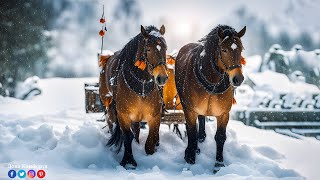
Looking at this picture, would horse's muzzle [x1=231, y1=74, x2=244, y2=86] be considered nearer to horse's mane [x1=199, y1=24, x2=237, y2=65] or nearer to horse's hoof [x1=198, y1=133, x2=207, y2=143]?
horse's mane [x1=199, y1=24, x2=237, y2=65]

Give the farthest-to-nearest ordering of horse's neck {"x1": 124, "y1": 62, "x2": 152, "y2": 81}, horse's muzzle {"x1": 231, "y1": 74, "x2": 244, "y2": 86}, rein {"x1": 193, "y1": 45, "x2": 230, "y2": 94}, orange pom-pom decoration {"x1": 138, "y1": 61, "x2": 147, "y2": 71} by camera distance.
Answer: horse's neck {"x1": 124, "y1": 62, "x2": 152, "y2": 81}, rein {"x1": 193, "y1": 45, "x2": 230, "y2": 94}, orange pom-pom decoration {"x1": 138, "y1": 61, "x2": 147, "y2": 71}, horse's muzzle {"x1": 231, "y1": 74, "x2": 244, "y2": 86}

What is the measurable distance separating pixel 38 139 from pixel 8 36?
11565mm

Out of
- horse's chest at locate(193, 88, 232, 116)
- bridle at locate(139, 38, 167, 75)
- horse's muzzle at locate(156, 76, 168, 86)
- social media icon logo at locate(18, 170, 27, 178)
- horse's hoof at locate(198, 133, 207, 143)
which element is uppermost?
bridle at locate(139, 38, 167, 75)

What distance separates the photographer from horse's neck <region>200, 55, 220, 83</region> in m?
5.38

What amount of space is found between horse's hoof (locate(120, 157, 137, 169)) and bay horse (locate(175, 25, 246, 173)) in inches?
33.9

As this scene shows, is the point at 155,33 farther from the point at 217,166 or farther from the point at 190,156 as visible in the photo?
the point at 217,166

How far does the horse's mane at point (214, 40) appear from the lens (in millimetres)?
5004

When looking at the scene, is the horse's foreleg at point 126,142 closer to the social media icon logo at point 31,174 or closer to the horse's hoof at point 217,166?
the horse's hoof at point 217,166

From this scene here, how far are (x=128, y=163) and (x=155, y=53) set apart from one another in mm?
1709

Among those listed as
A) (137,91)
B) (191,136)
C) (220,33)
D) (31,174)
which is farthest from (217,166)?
(31,174)

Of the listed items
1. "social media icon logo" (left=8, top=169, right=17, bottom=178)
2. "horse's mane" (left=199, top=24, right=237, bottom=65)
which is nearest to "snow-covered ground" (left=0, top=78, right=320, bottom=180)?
"social media icon logo" (left=8, top=169, right=17, bottom=178)

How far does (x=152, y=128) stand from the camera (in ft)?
18.8

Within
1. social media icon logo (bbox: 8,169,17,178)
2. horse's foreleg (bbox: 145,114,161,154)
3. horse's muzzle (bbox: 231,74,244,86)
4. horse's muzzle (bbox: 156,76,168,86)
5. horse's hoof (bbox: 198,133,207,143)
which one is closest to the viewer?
social media icon logo (bbox: 8,169,17,178)

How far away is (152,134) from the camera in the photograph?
5.72m
